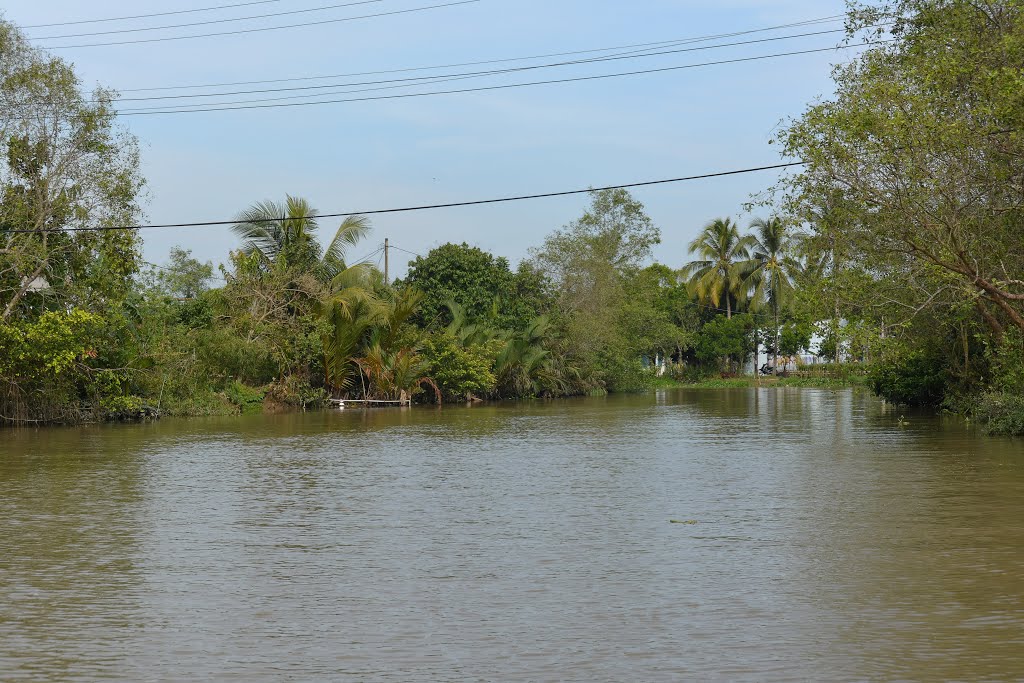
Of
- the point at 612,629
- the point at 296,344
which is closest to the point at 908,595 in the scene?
the point at 612,629

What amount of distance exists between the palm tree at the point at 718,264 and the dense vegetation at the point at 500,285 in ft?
51.6

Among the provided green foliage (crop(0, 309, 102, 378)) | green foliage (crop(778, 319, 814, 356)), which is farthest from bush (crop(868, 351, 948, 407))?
green foliage (crop(778, 319, 814, 356))

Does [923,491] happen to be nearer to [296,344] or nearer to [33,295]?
[33,295]

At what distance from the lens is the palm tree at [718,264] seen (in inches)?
2456

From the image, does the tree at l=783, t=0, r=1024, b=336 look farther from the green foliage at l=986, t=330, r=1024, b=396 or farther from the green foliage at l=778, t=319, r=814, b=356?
the green foliage at l=778, t=319, r=814, b=356

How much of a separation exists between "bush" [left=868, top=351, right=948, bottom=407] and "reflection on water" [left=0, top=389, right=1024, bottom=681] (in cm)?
1216

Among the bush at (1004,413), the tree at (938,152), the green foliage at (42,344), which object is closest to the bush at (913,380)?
the bush at (1004,413)

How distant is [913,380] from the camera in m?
30.0

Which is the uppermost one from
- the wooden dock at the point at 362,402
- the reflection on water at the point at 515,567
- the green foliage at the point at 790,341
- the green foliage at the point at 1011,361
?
the green foliage at the point at 790,341

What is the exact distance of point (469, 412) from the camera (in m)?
32.3

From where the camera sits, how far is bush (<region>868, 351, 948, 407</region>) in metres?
28.6

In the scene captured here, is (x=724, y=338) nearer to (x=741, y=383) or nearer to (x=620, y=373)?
(x=741, y=383)

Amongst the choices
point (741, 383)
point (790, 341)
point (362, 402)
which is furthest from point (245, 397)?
point (790, 341)

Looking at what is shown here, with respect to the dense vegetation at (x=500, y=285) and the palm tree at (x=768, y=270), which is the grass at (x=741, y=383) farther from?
the dense vegetation at (x=500, y=285)
